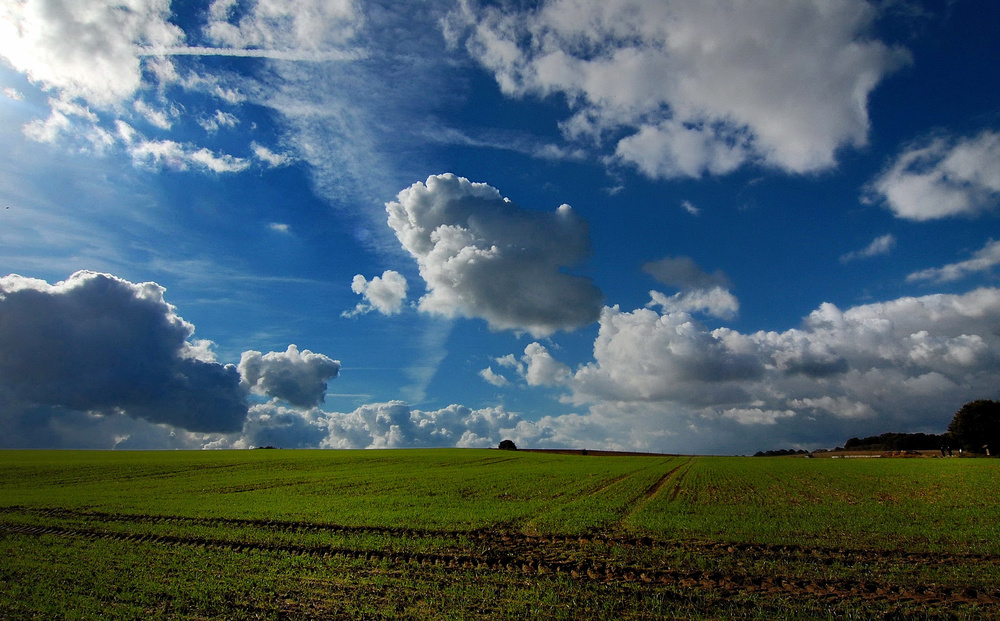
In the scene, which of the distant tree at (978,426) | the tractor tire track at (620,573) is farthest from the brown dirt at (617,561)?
the distant tree at (978,426)

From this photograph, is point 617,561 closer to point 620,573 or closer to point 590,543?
point 620,573

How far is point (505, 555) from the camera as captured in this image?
17000mm

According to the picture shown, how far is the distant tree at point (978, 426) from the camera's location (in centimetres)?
9950

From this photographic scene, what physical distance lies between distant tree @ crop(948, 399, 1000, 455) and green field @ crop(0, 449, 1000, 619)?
3682 inches

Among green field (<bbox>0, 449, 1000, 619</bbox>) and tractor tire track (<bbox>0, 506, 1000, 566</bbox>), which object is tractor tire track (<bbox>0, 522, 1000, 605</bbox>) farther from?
tractor tire track (<bbox>0, 506, 1000, 566</bbox>)

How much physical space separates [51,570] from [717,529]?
22.8 meters

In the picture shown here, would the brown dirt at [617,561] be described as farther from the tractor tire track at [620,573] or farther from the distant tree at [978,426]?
the distant tree at [978,426]

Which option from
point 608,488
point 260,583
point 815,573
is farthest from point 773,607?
point 608,488

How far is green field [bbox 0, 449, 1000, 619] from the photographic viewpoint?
1223 cm

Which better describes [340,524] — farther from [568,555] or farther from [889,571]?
[889,571]

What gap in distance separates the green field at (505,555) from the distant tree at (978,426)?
3682 inches

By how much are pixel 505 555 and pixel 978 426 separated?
126 metres

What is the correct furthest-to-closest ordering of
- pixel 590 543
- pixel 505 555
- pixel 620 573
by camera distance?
pixel 590 543, pixel 505 555, pixel 620 573

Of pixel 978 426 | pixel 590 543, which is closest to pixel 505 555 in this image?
pixel 590 543
